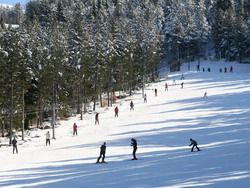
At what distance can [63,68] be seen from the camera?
5681 centimetres

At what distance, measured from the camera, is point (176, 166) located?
76.9 ft

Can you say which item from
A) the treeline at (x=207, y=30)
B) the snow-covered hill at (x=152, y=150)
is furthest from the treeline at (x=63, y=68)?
the treeline at (x=207, y=30)

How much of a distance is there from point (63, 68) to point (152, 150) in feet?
92.4

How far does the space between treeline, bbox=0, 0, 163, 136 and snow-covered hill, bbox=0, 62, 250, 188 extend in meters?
3.84

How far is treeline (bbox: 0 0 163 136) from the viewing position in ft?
163

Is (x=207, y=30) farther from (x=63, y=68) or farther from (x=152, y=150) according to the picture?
(x=152, y=150)

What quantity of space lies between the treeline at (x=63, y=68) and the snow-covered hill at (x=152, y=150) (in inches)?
151

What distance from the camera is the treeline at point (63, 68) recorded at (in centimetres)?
4959

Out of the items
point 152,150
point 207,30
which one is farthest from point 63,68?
point 207,30

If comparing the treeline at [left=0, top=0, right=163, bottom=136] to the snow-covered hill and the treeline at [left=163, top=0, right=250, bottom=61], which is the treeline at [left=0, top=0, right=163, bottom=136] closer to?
the snow-covered hill

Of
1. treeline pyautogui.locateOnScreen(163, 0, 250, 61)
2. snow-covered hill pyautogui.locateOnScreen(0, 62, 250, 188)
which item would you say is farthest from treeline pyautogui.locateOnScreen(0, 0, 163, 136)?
treeline pyautogui.locateOnScreen(163, 0, 250, 61)

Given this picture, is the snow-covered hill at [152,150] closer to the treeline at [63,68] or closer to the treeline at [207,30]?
the treeline at [63,68]

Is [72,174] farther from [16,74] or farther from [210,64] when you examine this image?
[210,64]

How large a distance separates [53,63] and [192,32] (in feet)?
237
